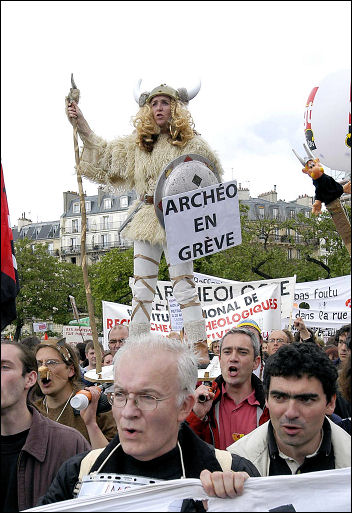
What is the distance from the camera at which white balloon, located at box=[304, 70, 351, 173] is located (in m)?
3.61

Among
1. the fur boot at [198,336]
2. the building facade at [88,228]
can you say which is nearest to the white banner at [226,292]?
the fur boot at [198,336]

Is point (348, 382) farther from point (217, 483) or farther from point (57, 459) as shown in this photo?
point (57, 459)

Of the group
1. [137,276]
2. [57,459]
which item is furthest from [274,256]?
[57,459]

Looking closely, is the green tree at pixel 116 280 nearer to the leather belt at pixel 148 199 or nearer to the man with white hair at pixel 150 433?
the leather belt at pixel 148 199

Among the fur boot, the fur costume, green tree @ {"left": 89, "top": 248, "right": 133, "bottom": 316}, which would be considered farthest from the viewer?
green tree @ {"left": 89, "top": 248, "right": 133, "bottom": 316}

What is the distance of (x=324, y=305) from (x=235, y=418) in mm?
9425

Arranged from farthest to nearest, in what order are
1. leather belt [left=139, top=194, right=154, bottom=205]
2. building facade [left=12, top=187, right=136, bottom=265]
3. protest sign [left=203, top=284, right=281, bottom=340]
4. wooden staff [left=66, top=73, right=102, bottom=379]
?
building facade [left=12, top=187, right=136, bottom=265] → protest sign [left=203, top=284, right=281, bottom=340] → leather belt [left=139, top=194, right=154, bottom=205] → wooden staff [left=66, top=73, right=102, bottom=379]

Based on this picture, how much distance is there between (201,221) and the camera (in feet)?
15.0

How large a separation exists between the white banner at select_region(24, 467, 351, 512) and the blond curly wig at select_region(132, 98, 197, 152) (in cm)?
347

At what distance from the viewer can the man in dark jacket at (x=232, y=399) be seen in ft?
11.9

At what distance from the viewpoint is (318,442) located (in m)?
2.67

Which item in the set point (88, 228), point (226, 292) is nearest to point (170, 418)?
point (226, 292)

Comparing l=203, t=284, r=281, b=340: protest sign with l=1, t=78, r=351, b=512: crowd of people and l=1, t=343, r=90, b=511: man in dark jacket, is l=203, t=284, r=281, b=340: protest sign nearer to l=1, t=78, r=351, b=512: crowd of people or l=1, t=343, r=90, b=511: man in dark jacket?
l=1, t=78, r=351, b=512: crowd of people

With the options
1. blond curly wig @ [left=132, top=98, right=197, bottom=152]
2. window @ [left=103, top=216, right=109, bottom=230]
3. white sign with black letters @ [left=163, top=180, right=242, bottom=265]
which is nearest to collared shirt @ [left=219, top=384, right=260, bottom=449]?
white sign with black letters @ [left=163, top=180, right=242, bottom=265]
